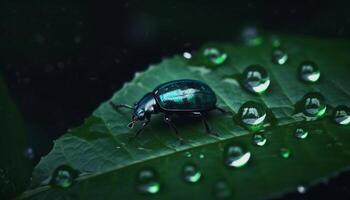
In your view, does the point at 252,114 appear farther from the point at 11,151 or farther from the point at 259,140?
the point at 11,151

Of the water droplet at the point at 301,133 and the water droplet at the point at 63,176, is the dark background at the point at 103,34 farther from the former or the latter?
the water droplet at the point at 301,133

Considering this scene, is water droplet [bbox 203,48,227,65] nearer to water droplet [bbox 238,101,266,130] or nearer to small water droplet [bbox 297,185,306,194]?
water droplet [bbox 238,101,266,130]

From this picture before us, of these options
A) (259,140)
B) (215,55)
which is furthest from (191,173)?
(215,55)

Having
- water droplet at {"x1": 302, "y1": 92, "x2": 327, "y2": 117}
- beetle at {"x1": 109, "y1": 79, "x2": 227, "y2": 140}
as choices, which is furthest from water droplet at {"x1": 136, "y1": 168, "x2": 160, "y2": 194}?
water droplet at {"x1": 302, "y1": 92, "x2": 327, "y2": 117}

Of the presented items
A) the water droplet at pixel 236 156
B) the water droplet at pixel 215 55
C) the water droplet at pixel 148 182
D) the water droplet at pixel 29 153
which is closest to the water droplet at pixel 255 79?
the water droplet at pixel 215 55

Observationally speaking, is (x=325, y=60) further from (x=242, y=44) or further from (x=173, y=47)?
(x=173, y=47)
